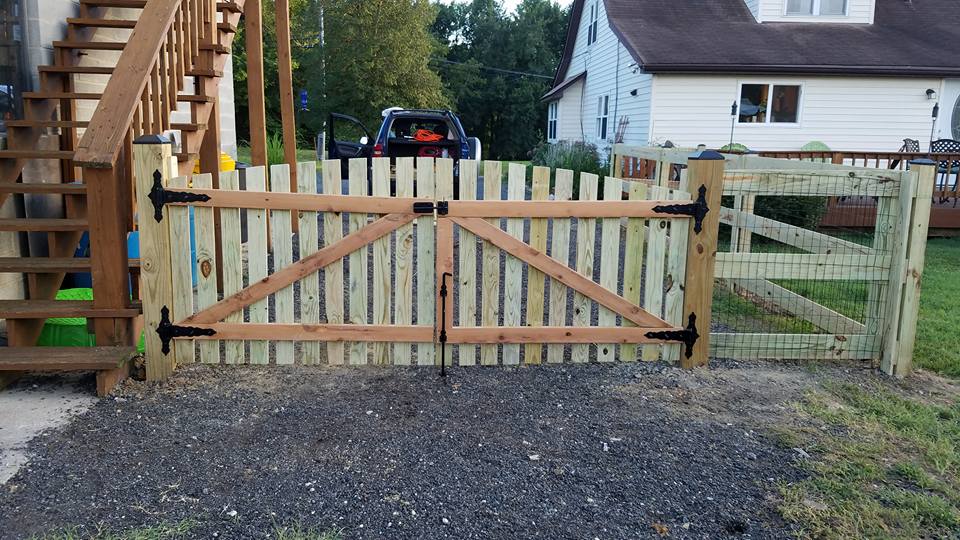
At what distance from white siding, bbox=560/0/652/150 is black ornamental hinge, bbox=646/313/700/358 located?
40.1 feet

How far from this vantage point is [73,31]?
6297mm

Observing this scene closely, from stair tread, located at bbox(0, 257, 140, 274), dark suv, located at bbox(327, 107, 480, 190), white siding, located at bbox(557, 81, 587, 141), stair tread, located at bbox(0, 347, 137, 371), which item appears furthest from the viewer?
white siding, located at bbox(557, 81, 587, 141)

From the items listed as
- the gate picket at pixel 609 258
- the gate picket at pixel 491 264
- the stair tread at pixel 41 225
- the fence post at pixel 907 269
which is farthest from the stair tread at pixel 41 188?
the fence post at pixel 907 269

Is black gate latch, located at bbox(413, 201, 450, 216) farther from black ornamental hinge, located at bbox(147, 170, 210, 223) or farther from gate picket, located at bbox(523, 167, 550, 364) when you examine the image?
black ornamental hinge, located at bbox(147, 170, 210, 223)

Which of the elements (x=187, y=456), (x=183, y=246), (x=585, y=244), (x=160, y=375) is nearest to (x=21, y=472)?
(x=187, y=456)

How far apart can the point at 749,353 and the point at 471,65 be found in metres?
38.8

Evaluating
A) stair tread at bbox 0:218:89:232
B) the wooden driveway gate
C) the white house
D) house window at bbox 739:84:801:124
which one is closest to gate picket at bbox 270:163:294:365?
the wooden driveway gate

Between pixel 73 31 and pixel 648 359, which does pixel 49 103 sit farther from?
pixel 648 359

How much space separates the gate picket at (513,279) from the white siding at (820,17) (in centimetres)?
1515

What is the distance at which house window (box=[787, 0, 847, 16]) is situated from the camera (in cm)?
1745

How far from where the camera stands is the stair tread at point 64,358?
4066 millimetres

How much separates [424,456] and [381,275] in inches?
53.9

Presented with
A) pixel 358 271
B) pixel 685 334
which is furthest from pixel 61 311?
pixel 685 334

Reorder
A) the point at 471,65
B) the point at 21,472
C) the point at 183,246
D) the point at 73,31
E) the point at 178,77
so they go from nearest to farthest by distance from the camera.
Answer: the point at 21,472
the point at 183,246
the point at 178,77
the point at 73,31
the point at 471,65
